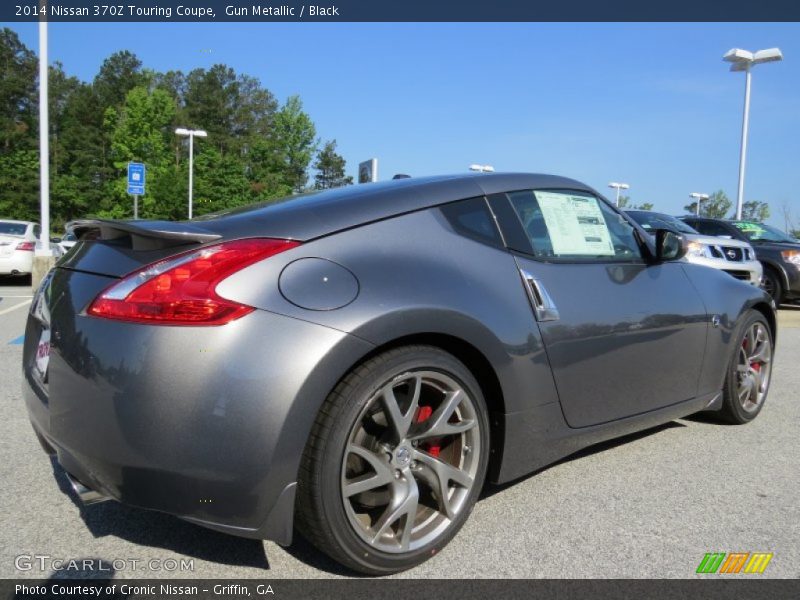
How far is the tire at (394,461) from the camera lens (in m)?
2.07

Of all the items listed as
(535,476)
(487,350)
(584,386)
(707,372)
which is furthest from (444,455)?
(707,372)

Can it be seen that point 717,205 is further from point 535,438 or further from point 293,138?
point 535,438

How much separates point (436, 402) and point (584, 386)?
28.8 inches

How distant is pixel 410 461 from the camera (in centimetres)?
233

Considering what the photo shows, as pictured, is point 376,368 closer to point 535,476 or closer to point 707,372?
point 535,476

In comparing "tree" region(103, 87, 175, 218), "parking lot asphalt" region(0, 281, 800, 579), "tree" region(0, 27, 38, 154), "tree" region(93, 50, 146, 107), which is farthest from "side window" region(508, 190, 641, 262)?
"tree" region(93, 50, 146, 107)

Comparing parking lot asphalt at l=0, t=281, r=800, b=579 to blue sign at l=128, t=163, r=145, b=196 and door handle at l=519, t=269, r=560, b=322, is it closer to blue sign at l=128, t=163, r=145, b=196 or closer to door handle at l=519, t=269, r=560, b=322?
door handle at l=519, t=269, r=560, b=322

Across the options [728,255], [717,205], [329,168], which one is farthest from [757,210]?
[728,255]

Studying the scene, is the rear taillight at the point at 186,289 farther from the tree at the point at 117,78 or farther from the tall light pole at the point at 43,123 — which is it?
the tree at the point at 117,78

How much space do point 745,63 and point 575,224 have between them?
23793 mm

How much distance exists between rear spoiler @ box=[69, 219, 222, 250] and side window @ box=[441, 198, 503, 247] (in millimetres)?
893

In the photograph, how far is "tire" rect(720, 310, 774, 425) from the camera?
3.92 m

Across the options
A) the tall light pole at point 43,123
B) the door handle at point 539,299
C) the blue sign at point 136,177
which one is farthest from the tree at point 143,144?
the door handle at point 539,299

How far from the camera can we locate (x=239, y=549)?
244 cm
